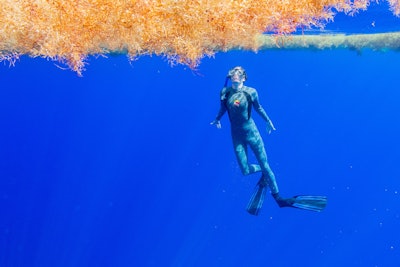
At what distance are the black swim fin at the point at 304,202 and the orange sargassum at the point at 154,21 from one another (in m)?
1.76

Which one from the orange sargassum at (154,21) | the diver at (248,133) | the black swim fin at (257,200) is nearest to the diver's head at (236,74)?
the diver at (248,133)

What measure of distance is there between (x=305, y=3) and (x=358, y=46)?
174 cm

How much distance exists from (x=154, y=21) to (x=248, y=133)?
1451 millimetres

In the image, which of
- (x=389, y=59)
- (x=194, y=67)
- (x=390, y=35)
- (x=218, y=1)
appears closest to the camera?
(x=218, y=1)

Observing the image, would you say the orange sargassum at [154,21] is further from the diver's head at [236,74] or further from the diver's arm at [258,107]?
the diver's arm at [258,107]

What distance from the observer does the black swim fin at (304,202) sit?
15.1 feet

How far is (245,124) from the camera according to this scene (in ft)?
14.3

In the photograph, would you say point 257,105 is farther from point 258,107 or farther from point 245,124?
point 245,124

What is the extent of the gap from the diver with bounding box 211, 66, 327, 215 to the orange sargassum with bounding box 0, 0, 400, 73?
0.49 metres

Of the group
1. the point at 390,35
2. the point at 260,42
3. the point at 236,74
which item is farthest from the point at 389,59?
the point at 236,74

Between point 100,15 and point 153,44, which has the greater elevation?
point 100,15

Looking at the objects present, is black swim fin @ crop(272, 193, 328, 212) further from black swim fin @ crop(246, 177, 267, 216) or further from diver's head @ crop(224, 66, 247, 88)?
diver's head @ crop(224, 66, 247, 88)

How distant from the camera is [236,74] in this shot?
4199 mm

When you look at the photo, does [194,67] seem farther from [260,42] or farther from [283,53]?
[283,53]
